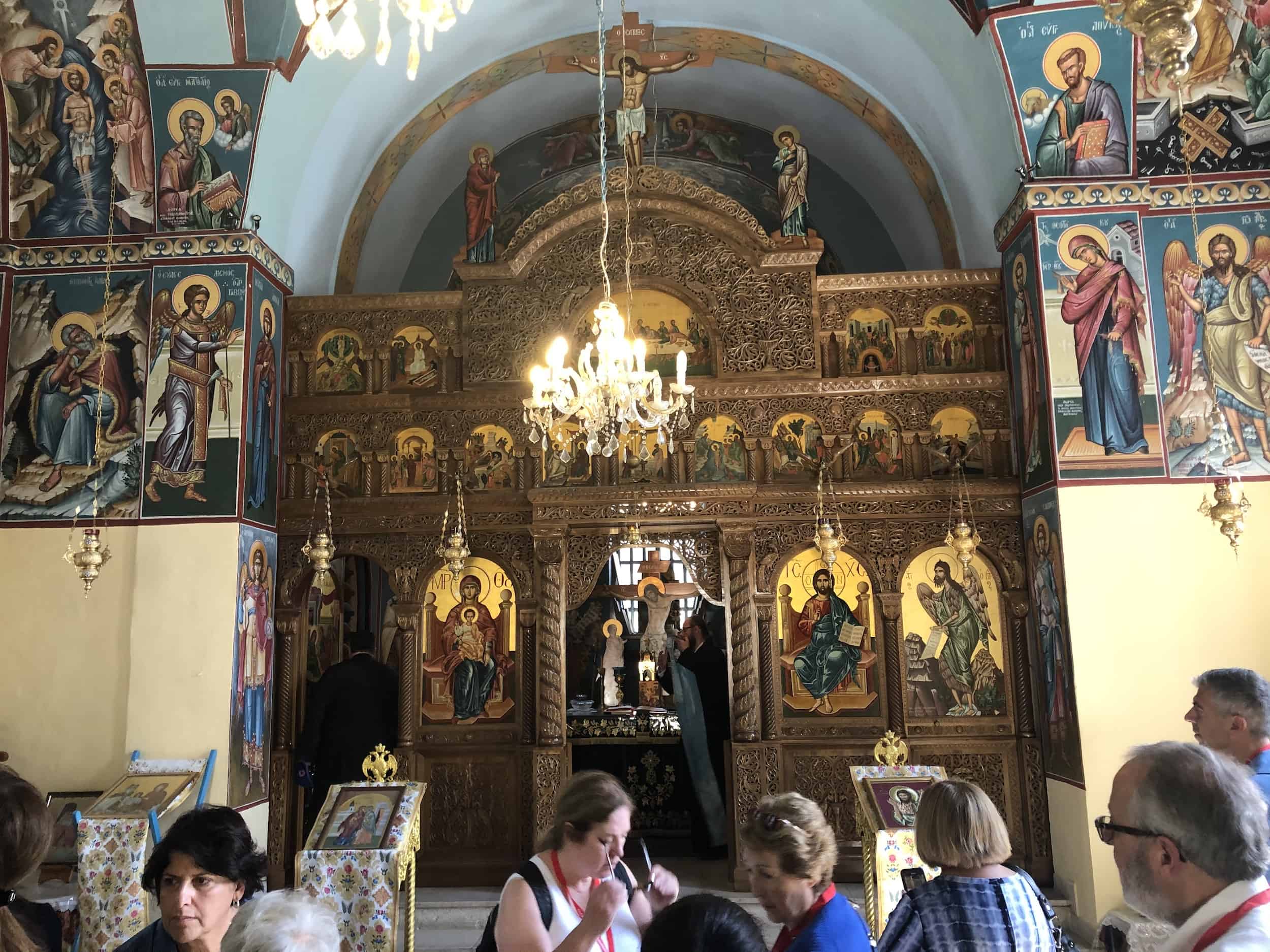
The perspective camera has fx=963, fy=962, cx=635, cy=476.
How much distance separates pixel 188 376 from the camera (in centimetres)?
775

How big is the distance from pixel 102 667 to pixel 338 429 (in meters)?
2.64

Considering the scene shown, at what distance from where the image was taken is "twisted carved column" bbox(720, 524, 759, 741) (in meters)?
7.78

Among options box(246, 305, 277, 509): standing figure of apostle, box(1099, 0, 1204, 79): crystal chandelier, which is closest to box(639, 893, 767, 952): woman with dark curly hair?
box(1099, 0, 1204, 79): crystal chandelier

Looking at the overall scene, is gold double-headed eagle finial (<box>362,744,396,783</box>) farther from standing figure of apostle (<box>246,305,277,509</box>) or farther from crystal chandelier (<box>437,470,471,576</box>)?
standing figure of apostle (<box>246,305,277,509</box>)

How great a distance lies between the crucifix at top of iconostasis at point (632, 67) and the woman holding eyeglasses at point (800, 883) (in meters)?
7.27

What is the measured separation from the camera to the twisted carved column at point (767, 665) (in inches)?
309

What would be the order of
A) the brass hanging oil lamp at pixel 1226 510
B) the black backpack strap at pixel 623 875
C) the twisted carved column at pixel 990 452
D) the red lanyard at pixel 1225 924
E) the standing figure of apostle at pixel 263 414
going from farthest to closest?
1. the twisted carved column at pixel 990 452
2. the standing figure of apostle at pixel 263 414
3. the brass hanging oil lamp at pixel 1226 510
4. the black backpack strap at pixel 623 875
5. the red lanyard at pixel 1225 924

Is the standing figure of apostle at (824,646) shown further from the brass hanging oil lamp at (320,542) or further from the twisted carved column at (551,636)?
the brass hanging oil lamp at (320,542)

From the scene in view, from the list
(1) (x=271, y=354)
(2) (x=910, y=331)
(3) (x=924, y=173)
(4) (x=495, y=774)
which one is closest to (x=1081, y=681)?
(2) (x=910, y=331)

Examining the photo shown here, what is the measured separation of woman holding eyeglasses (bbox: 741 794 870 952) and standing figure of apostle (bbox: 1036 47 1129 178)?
6546 mm

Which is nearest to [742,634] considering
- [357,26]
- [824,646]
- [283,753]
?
[824,646]

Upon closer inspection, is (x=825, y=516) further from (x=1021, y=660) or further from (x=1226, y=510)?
(x=1226, y=510)

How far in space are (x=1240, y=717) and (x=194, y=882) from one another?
3.42 metres

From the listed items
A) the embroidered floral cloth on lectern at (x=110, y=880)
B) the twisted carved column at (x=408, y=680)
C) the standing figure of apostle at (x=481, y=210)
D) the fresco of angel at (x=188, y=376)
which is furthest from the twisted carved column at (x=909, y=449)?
the embroidered floral cloth on lectern at (x=110, y=880)
